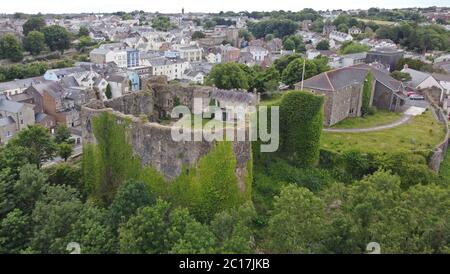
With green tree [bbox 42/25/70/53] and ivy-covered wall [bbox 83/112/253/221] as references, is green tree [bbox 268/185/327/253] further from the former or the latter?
green tree [bbox 42/25/70/53]

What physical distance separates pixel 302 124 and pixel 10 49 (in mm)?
96642

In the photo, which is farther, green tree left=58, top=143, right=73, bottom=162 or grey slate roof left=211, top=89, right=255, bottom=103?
grey slate roof left=211, top=89, right=255, bottom=103

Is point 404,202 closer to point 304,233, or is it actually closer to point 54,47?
point 304,233

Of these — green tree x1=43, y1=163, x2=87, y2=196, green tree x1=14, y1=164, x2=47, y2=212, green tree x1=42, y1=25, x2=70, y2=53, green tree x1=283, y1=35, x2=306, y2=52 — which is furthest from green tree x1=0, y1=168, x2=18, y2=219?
green tree x1=42, y1=25, x2=70, y2=53

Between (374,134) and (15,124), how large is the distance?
151ft

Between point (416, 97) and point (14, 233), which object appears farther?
point (416, 97)

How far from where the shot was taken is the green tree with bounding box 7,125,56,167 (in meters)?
34.8

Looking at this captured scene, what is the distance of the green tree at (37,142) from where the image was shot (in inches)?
1372

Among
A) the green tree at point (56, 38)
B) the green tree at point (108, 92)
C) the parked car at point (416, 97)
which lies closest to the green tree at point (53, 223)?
the parked car at point (416, 97)

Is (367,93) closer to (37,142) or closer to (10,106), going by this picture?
(37,142)

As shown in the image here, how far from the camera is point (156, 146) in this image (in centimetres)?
2731

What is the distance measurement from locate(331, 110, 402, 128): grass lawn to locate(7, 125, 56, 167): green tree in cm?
2658

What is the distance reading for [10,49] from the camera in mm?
106188

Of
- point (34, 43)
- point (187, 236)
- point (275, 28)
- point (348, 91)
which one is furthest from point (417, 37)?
point (187, 236)
